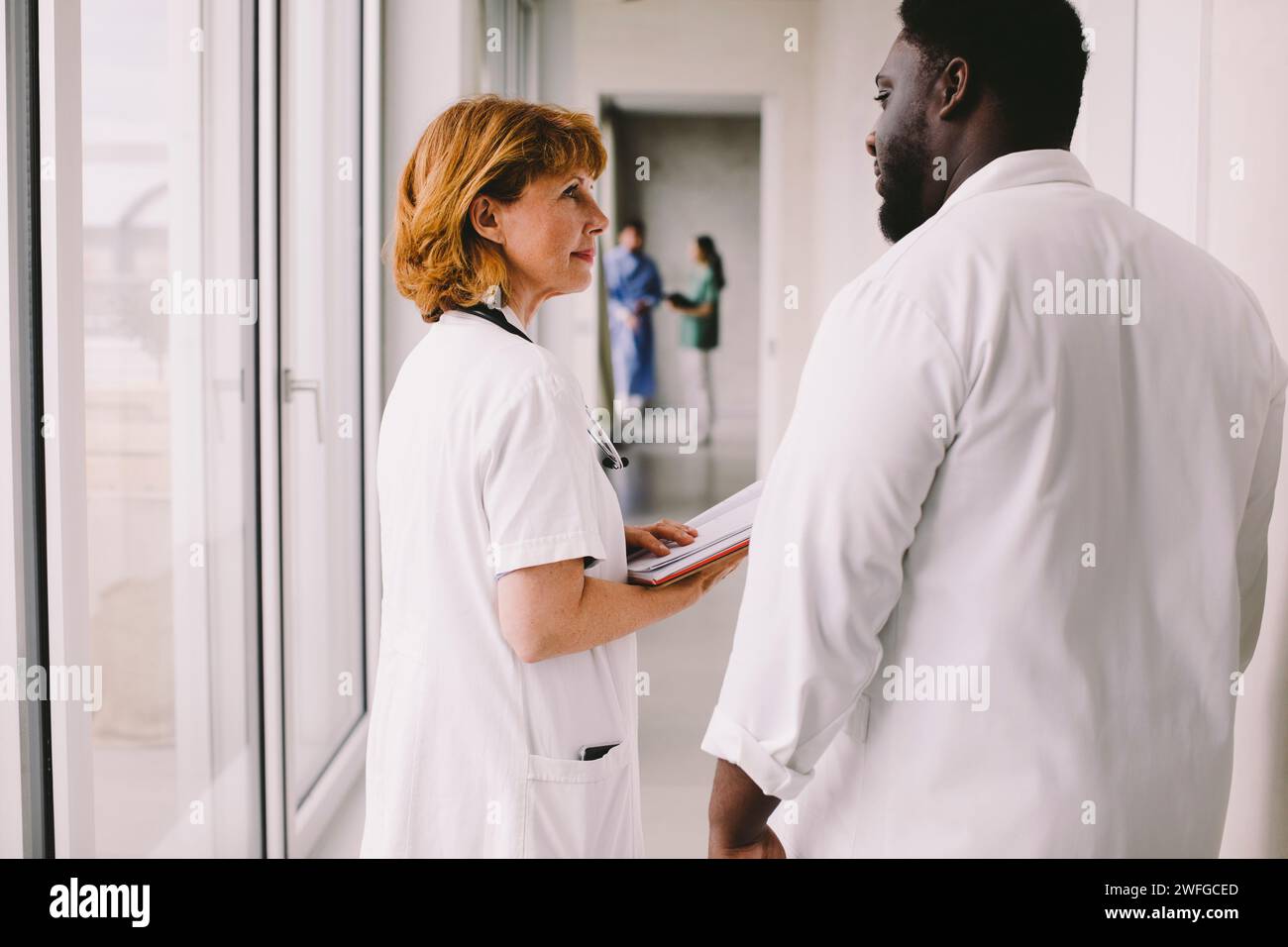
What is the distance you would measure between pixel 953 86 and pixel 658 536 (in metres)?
0.65

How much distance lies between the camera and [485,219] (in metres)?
1.16

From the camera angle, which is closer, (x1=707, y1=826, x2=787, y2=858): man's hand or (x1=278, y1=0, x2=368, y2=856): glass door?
(x1=707, y1=826, x2=787, y2=858): man's hand

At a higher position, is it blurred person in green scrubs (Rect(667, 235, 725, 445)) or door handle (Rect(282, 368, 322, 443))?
blurred person in green scrubs (Rect(667, 235, 725, 445))

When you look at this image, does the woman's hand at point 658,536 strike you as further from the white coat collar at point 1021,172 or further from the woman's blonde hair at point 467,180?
the white coat collar at point 1021,172

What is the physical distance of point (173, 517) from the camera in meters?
1.68

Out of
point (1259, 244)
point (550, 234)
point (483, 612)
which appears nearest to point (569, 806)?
point (483, 612)

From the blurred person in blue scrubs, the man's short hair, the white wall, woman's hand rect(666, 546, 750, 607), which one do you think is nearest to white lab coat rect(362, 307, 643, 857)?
woman's hand rect(666, 546, 750, 607)

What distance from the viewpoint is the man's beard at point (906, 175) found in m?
0.98

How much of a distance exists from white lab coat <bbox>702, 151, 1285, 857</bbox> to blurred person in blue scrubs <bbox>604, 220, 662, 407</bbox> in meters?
5.05

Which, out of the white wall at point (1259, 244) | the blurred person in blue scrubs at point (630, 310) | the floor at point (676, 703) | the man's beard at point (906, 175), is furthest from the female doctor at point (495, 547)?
the blurred person in blue scrubs at point (630, 310)

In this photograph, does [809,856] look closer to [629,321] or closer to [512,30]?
[512,30]

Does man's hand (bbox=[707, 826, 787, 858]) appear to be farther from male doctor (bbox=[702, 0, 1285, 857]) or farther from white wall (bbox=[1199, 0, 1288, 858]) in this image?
white wall (bbox=[1199, 0, 1288, 858])

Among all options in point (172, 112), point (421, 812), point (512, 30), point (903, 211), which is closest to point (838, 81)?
point (512, 30)

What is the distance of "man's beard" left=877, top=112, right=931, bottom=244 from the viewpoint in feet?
3.23
